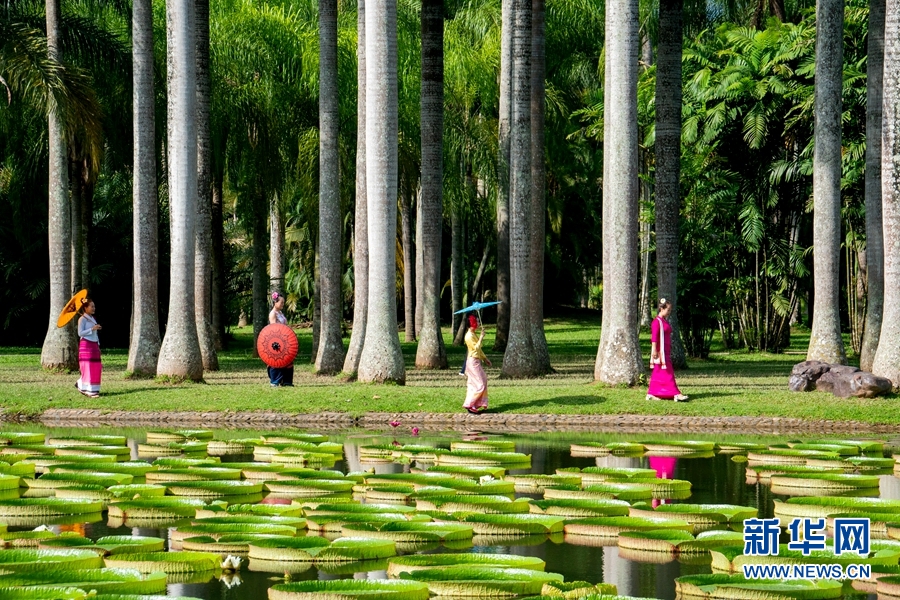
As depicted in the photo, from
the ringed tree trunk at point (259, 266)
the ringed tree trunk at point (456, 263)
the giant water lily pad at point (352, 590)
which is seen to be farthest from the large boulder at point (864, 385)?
the ringed tree trunk at point (456, 263)

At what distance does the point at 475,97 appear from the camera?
120 ft

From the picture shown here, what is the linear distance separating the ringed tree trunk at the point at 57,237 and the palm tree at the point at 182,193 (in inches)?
175

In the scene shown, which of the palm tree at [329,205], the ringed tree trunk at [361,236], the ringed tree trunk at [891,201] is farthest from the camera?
the palm tree at [329,205]

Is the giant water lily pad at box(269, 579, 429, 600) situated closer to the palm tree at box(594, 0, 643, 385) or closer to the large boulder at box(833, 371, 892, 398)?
the large boulder at box(833, 371, 892, 398)

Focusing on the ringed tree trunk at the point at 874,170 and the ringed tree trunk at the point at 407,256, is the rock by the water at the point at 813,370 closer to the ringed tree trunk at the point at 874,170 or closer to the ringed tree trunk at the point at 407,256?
the ringed tree trunk at the point at 874,170

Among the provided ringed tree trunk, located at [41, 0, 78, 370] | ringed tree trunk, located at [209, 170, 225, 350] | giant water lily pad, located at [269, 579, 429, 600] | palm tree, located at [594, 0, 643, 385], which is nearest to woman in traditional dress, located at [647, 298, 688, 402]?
palm tree, located at [594, 0, 643, 385]

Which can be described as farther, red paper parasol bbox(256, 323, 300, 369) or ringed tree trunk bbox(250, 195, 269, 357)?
ringed tree trunk bbox(250, 195, 269, 357)

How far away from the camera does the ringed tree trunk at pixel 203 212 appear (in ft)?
82.3

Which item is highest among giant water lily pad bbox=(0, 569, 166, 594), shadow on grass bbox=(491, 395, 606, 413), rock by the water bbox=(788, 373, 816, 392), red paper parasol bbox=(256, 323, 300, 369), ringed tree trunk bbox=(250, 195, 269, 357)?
ringed tree trunk bbox=(250, 195, 269, 357)

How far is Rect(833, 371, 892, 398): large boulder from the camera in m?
18.1

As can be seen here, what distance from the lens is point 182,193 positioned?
21.4 m

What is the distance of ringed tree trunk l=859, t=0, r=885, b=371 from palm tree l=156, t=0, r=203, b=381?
11.4 meters

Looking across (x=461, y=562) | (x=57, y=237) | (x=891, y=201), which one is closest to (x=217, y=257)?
(x=57, y=237)

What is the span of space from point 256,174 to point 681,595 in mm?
25451
